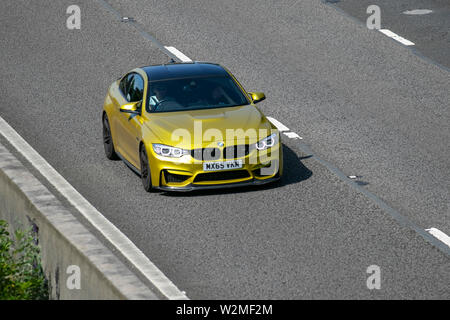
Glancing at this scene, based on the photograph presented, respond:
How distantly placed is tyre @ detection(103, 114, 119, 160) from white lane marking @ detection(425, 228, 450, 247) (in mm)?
5212

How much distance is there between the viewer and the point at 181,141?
1341 centimetres

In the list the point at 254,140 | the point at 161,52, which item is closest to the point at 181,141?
the point at 254,140

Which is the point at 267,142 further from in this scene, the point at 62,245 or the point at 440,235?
the point at 62,245

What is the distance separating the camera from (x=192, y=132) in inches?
533

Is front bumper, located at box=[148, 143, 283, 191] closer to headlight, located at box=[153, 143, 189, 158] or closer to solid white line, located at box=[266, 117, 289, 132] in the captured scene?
headlight, located at box=[153, 143, 189, 158]

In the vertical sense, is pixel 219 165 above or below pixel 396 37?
above

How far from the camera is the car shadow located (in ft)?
44.8

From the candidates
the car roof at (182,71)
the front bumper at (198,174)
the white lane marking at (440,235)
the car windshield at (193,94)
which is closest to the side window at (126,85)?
the car roof at (182,71)

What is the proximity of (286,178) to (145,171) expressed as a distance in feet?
6.52

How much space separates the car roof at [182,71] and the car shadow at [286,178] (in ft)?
5.17

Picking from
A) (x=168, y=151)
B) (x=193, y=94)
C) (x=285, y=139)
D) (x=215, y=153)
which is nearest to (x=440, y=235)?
(x=215, y=153)

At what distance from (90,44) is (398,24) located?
6.84 m

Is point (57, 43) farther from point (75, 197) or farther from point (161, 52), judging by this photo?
point (75, 197)
